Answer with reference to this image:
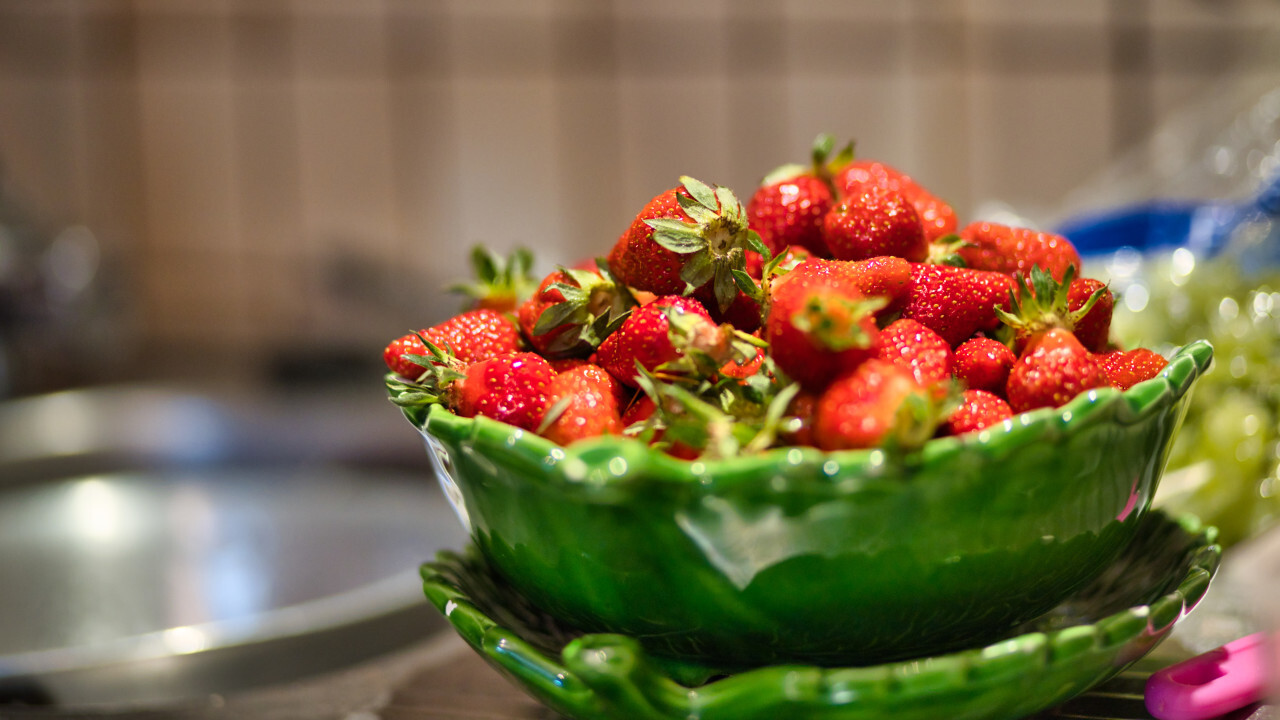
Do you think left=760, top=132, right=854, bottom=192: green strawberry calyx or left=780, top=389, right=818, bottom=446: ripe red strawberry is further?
left=760, top=132, right=854, bottom=192: green strawberry calyx

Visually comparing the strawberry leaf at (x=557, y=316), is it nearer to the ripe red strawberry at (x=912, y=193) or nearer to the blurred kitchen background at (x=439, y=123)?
the ripe red strawberry at (x=912, y=193)

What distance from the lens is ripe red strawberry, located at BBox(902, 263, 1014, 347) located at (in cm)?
51

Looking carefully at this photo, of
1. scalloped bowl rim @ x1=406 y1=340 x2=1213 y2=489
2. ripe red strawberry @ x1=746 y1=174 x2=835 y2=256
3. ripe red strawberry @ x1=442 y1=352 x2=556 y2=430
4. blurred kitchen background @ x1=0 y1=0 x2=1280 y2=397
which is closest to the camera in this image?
scalloped bowl rim @ x1=406 y1=340 x2=1213 y2=489

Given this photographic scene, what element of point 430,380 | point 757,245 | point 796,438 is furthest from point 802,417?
point 430,380

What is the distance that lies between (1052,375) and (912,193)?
20 cm

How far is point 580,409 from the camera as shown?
1.49ft

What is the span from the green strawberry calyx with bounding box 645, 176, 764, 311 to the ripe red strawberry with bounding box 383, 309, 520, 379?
0.38ft

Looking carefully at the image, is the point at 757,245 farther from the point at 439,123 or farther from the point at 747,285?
the point at 439,123

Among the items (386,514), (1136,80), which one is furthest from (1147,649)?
(1136,80)

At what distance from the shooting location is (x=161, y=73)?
236 centimetres

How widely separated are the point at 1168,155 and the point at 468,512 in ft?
4.26

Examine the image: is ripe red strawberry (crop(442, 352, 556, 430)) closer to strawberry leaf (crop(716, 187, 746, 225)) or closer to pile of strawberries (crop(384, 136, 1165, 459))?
pile of strawberries (crop(384, 136, 1165, 459))

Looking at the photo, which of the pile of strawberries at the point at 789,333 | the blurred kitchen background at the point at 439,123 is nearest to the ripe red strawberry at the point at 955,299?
the pile of strawberries at the point at 789,333

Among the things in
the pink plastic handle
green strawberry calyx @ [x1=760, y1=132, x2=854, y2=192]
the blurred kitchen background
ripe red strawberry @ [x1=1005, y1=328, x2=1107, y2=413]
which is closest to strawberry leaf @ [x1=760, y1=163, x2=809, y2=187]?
green strawberry calyx @ [x1=760, y1=132, x2=854, y2=192]
